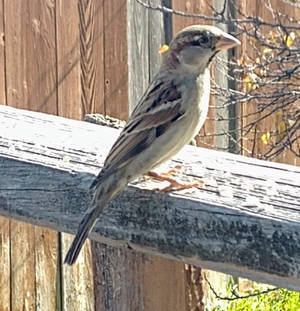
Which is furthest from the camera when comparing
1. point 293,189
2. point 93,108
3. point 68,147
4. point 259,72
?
point 259,72

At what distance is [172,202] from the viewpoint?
6.49 ft

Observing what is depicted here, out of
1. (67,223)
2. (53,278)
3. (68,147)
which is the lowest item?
(53,278)

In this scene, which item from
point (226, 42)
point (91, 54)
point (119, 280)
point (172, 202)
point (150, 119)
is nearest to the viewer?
point (172, 202)

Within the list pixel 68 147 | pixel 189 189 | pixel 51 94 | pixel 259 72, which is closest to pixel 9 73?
pixel 51 94

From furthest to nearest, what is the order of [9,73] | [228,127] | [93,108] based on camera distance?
[228,127] → [93,108] → [9,73]

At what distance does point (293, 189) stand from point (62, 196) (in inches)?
18.6

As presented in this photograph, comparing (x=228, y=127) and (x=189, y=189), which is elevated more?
(x=228, y=127)

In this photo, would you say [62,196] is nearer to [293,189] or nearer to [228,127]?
[293,189]

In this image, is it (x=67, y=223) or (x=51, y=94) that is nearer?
(x=67, y=223)

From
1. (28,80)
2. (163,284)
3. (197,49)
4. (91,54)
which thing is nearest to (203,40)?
(197,49)

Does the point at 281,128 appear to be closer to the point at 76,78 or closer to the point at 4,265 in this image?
the point at 76,78

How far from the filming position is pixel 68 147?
90.1 inches

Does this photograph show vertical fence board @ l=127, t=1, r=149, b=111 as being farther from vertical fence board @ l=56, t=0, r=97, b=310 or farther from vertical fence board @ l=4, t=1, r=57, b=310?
vertical fence board @ l=4, t=1, r=57, b=310

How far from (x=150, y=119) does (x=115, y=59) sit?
95.9 inches
